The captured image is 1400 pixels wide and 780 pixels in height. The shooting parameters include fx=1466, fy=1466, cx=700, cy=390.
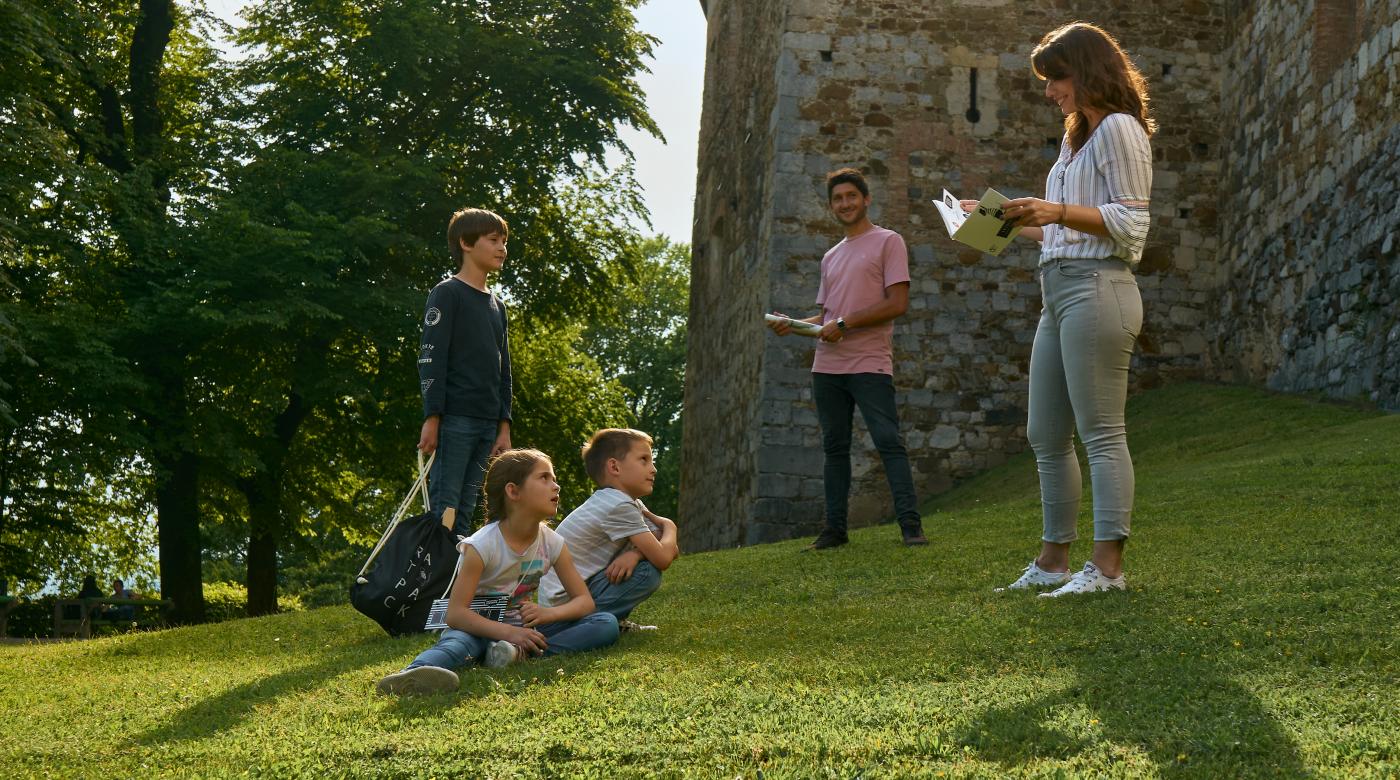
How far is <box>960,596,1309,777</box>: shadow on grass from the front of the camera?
128 inches

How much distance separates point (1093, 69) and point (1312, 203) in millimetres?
8465

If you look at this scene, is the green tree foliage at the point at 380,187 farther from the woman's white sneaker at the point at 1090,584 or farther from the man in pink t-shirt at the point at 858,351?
the woman's white sneaker at the point at 1090,584

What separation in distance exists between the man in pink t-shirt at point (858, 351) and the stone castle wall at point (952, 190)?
20.6 ft

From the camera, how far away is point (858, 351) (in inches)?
328

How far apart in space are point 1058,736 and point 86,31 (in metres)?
18.7

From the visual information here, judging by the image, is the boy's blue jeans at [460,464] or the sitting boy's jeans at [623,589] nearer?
the sitting boy's jeans at [623,589]

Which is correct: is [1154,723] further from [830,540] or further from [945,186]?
[945,186]

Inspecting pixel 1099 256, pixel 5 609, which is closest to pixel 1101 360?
pixel 1099 256

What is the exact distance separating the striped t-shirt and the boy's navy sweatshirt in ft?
8.80

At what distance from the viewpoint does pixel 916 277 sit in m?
15.2

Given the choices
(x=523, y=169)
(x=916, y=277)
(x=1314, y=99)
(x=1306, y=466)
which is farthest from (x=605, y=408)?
(x=1306, y=466)

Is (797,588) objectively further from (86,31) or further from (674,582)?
(86,31)

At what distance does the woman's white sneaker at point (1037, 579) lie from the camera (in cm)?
582

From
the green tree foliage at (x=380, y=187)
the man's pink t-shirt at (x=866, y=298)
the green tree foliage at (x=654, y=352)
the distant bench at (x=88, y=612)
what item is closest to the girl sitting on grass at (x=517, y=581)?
the man's pink t-shirt at (x=866, y=298)
